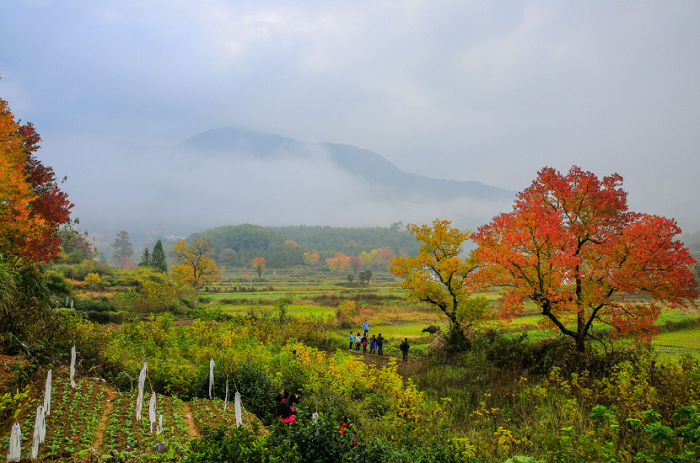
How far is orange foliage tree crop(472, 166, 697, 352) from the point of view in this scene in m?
10.1

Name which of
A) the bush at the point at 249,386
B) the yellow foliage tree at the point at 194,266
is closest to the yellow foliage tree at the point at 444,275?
the bush at the point at 249,386

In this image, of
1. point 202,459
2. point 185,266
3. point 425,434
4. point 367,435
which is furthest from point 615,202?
point 185,266

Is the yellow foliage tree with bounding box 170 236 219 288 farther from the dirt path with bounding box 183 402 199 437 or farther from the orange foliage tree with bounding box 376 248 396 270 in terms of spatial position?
the orange foliage tree with bounding box 376 248 396 270

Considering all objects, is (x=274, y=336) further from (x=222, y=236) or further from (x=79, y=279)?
(x=222, y=236)

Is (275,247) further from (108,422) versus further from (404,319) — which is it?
(108,422)

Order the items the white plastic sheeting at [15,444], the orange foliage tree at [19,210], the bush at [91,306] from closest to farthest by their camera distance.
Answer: the white plastic sheeting at [15,444] < the orange foliage tree at [19,210] < the bush at [91,306]

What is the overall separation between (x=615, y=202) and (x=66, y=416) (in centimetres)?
1620

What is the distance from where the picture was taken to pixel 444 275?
18.5m

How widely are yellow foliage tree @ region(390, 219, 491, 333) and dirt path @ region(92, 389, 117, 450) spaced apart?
13.2 m

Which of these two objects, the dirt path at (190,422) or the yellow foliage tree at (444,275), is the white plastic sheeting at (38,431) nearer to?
the dirt path at (190,422)

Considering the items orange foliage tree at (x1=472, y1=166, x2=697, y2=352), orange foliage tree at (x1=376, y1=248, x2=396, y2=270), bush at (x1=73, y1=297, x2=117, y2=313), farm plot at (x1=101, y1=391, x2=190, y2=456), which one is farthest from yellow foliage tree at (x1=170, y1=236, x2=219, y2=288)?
orange foliage tree at (x1=376, y1=248, x2=396, y2=270)

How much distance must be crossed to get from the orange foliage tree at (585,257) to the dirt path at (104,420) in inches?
452

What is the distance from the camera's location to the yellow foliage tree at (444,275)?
17453 millimetres

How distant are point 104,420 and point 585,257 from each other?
47.0 feet
